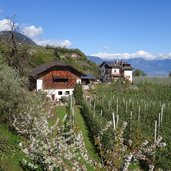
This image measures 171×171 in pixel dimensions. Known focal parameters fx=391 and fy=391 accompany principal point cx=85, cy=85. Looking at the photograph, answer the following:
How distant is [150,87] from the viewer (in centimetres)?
5831

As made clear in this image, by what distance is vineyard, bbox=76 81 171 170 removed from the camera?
10.6 m

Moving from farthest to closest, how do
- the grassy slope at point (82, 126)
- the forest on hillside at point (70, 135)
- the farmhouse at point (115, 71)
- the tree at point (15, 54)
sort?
1. the farmhouse at point (115, 71)
2. the tree at point (15, 54)
3. the grassy slope at point (82, 126)
4. the forest on hillside at point (70, 135)

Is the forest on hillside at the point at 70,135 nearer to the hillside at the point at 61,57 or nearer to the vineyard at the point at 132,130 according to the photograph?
the vineyard at the point at 132,130

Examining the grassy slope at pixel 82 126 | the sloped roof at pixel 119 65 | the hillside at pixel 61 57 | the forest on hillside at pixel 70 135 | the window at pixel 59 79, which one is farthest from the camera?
the hillside at pixel 61 57

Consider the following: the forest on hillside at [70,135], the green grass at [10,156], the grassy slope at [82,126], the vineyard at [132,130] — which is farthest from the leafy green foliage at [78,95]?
the green grass at [10,156]

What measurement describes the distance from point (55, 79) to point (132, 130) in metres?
27.2

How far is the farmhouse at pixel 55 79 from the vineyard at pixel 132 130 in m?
3.94

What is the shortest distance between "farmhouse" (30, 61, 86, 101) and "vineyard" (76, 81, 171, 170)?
3.94 meters

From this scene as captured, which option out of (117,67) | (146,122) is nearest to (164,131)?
(146,122)

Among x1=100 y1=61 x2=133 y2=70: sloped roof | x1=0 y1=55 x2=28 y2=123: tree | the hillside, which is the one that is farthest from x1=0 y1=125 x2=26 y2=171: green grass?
x1=100 y1=61 x2=133 y2=70: sloped roof

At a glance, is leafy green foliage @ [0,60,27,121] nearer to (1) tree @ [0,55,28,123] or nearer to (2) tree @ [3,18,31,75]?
(1) tree @ [0,55,28,123]

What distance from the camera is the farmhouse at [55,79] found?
4897cm

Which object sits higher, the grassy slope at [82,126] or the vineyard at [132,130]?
the vineyard at [132,130]

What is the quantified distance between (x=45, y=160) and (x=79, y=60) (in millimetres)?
75135
